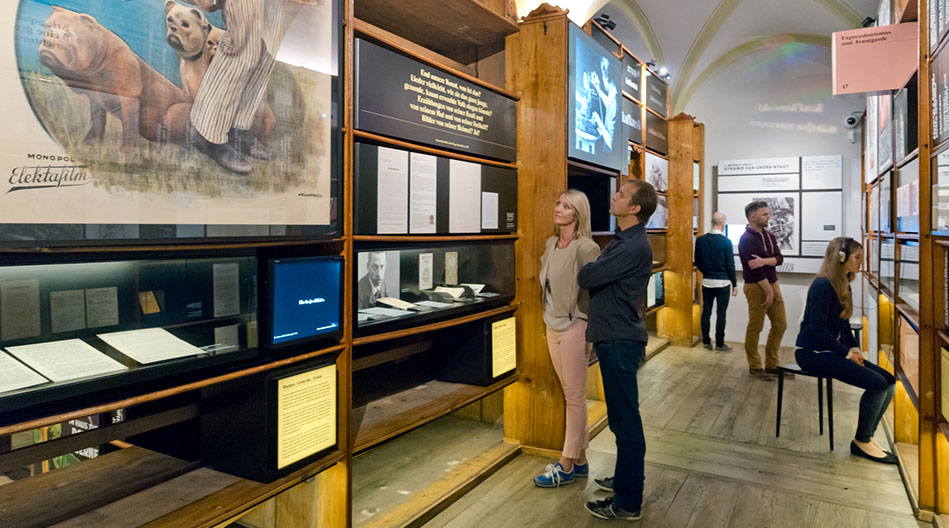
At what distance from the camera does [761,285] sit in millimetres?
5613

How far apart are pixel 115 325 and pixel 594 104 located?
314cm

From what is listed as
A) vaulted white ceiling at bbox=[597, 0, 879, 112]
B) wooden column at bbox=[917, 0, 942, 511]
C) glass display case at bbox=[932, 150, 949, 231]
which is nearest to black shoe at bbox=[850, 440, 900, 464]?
wooden column at bbox=[917, 0, 942, 511]

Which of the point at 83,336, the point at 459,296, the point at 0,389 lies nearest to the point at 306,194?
the point at 83,336

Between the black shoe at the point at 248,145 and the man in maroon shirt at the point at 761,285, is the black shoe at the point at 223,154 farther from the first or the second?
the man in maroon shirt at the point at 761,285

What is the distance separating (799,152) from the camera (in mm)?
7645

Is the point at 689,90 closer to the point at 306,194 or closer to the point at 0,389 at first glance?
the point at 306,194

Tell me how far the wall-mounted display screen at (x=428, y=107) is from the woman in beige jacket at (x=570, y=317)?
1.82ft

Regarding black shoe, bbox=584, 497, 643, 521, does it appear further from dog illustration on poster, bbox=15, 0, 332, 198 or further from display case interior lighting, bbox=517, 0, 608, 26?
display case interior lighting, bbox=517, 0, 608, 26

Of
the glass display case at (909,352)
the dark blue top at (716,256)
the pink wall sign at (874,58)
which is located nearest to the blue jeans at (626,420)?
the glass display case at (909,352)

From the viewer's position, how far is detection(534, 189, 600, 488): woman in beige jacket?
126 inches

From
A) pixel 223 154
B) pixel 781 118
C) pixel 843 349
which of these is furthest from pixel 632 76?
pixel 223 154

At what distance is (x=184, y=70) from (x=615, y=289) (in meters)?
1.98

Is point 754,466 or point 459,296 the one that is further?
point 754,466

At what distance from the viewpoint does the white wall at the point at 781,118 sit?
7.45 m
